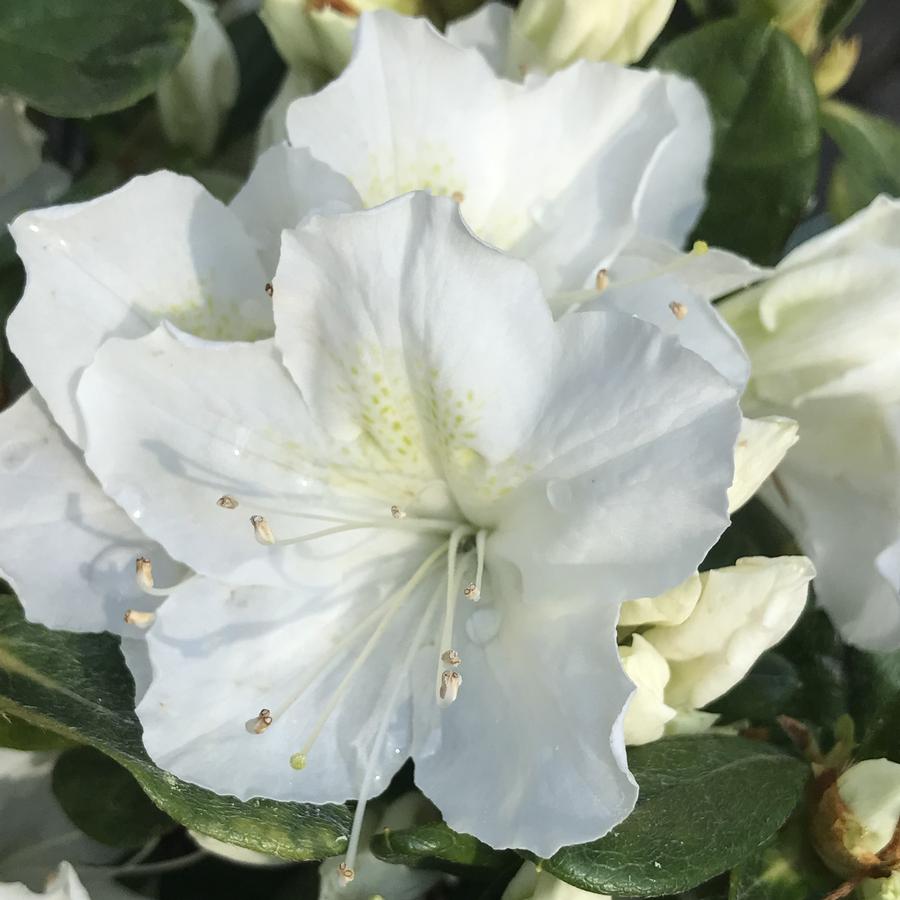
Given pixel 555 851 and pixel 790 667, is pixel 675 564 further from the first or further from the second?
pixel 790 667

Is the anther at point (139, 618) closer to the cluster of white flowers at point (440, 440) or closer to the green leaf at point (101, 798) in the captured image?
the cluster of white flowers at point (440, 440)

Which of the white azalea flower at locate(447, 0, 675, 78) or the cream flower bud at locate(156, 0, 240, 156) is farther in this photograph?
the cream flower bud at locate(156, 0, 240, 156)

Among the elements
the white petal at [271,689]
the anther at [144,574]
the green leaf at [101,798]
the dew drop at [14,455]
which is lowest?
the green leaf at [101,798]

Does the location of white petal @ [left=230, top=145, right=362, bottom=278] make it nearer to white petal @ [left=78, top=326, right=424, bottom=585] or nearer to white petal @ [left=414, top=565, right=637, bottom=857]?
white petal @ [left=78, top=326, right=424, bottom=585]

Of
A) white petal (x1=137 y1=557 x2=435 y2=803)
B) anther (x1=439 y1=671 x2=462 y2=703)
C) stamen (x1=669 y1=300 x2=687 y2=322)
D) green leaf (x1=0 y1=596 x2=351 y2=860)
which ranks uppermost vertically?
stamen (x1=669 y1=300 x2=687 y2=322)


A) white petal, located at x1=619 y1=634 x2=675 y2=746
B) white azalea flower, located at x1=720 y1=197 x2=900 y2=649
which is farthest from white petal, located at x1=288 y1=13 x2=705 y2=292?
white petal, located at x1=619 y1=634 x2=675 y2=746

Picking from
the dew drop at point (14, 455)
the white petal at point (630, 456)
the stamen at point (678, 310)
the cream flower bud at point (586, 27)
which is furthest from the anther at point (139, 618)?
the cream flower bud at point (586, 27)

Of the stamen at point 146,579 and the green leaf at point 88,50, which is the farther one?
the green leaf at point 88,50

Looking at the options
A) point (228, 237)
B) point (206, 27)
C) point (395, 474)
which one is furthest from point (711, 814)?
point (206, 27)
